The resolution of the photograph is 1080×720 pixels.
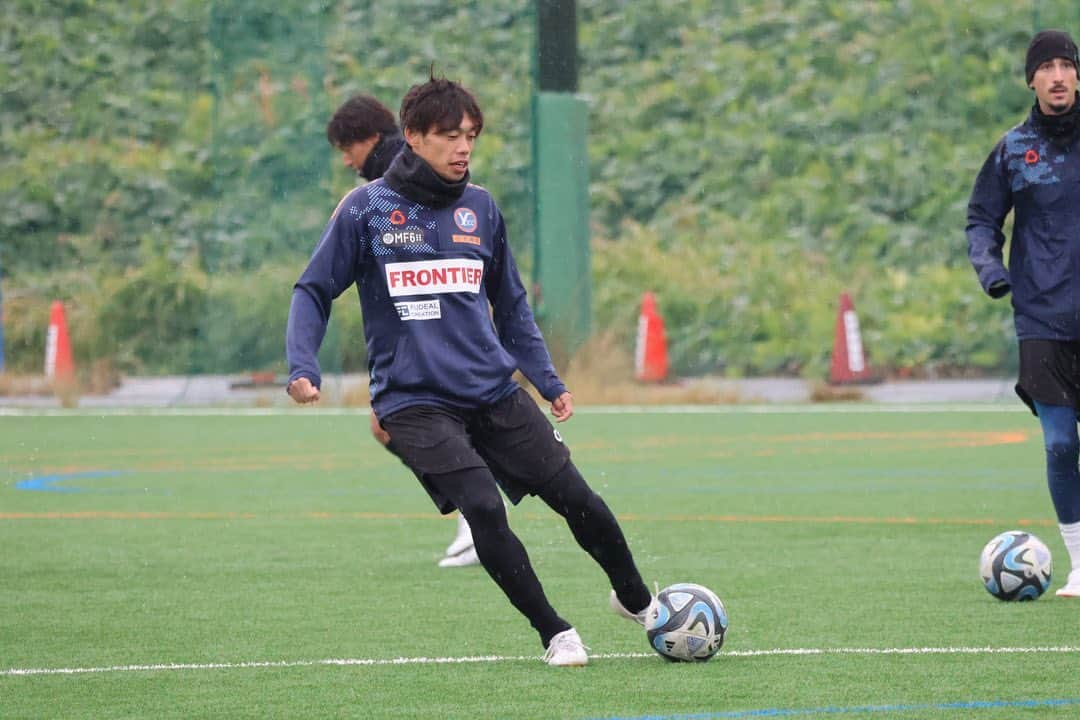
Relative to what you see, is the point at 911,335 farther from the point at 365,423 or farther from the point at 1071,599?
the point at 1071,599

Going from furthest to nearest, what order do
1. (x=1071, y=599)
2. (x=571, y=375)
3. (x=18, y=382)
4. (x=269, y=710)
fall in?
(x=18, y=382) → (x=571, y=375) → (x=1071, y=599) → (x=269, y=710)

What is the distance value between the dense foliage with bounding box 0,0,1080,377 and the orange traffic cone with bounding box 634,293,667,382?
290mm

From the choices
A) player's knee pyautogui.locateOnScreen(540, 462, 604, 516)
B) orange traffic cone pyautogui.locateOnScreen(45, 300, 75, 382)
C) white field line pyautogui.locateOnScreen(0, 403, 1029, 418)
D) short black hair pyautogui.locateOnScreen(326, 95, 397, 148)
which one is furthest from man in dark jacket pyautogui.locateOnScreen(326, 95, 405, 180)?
orange traffic cone pyautogui.locateOnScreen(45, 300, 75, 382)

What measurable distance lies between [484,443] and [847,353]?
52.0ft

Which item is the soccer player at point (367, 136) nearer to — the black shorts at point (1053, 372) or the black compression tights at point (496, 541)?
the black compression tights at point (496, 541)

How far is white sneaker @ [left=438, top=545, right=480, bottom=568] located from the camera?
9469mm

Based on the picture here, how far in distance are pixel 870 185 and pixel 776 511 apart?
12.9 meters

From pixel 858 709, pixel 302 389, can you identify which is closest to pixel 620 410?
pixel 302 389

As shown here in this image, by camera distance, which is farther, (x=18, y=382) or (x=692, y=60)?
(x=692, y=60)

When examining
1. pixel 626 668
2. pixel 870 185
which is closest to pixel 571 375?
pixel 870 185

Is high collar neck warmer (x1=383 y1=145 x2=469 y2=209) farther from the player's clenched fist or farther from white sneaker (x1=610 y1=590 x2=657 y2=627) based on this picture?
white sneaker (x1=610 y1=590 x2=657 y2=627)

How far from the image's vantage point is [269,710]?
5.91 metres

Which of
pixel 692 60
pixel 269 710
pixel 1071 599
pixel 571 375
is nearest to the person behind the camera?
pixel 269 710

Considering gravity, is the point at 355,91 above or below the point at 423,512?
above
